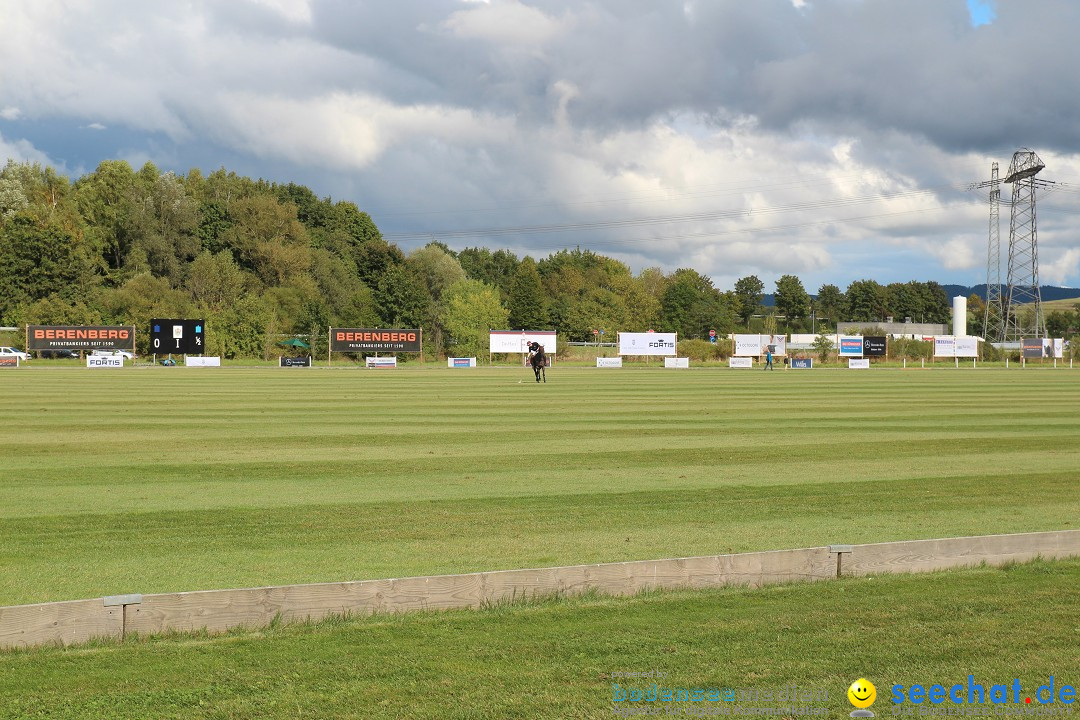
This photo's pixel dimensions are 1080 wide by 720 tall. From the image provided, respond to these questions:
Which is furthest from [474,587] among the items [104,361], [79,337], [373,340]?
[79,337]

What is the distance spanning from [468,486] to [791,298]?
557ft

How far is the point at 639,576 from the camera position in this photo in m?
8.31

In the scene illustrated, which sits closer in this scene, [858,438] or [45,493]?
[45,493]

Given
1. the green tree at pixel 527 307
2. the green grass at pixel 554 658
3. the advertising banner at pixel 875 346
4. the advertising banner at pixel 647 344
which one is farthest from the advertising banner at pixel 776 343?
the green grass at pixel 554 658

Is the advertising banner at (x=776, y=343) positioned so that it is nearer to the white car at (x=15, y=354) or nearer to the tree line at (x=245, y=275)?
the tree line at (x=245, y=275)

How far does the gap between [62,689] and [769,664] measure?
4547mm

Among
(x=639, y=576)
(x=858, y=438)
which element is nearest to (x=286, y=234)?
(x=858, y=438)

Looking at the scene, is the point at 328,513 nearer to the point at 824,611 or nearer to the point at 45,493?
the point at 45,493

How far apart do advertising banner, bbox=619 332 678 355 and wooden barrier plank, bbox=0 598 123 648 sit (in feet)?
287

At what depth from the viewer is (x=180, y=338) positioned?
82312 mm

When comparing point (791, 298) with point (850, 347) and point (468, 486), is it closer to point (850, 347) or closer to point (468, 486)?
point (850, 347)

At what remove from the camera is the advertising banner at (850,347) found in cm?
9656

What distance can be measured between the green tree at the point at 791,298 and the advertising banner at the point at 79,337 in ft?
404

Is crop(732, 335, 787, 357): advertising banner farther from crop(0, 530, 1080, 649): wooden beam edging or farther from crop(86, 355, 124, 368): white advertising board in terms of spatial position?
crop(0, 530, 1080, 649): wooden beam edging
